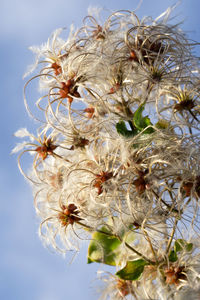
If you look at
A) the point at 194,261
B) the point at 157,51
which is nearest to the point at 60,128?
the point at 157,51

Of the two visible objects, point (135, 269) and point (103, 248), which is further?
point (103, 248)

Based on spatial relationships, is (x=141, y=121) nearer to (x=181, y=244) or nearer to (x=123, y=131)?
(x=123, y=131)

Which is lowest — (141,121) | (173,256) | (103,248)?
(173,256)

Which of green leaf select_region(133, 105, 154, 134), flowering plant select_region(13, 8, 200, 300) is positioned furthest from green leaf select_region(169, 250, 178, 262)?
green leaf select_region(133, 105, 154, 134)

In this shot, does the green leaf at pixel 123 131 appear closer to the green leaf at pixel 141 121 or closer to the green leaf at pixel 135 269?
the green leaf at pixel 141 121

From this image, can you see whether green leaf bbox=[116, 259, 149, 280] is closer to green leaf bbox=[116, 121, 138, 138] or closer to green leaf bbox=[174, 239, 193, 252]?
green leaf bbox=[174, 239, 193, 252]

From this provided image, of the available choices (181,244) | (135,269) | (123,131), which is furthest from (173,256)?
(123,131)

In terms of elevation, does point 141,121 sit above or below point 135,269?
above
